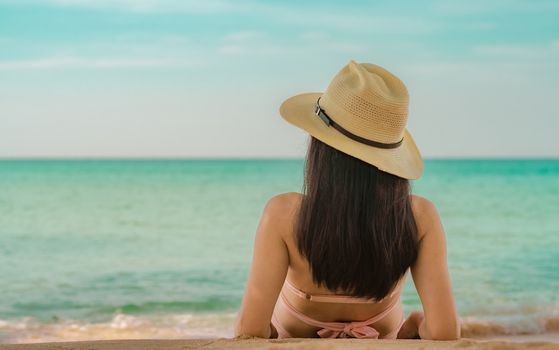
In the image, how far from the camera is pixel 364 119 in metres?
2.40

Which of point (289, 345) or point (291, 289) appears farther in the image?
point (291, 289)

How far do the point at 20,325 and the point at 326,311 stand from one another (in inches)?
168

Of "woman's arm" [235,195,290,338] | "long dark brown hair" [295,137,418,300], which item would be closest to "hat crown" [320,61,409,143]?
"long dark brown hair" [295,137,418,300]

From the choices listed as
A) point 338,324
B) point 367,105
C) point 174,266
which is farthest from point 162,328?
point 367,105

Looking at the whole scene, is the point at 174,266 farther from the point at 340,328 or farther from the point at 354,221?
the point at 354,221

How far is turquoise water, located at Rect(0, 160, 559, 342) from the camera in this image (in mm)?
6289

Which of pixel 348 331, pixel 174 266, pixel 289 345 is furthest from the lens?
pixel 174 266

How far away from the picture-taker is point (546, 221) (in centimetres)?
1526

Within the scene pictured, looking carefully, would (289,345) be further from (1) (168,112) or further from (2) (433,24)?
(1) (168,112)

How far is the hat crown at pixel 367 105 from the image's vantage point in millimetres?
2389

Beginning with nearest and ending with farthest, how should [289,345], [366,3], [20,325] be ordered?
1. [289,345]
2. [20,325]
3. [366,3]

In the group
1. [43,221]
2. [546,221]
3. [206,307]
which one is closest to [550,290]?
[206,307]

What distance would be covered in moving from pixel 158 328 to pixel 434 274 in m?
3.99

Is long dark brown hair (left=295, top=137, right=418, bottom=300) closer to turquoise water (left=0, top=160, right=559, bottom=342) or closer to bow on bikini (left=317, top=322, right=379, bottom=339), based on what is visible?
bow on bikini (left=317, top=322, right=379, bottom=339)
